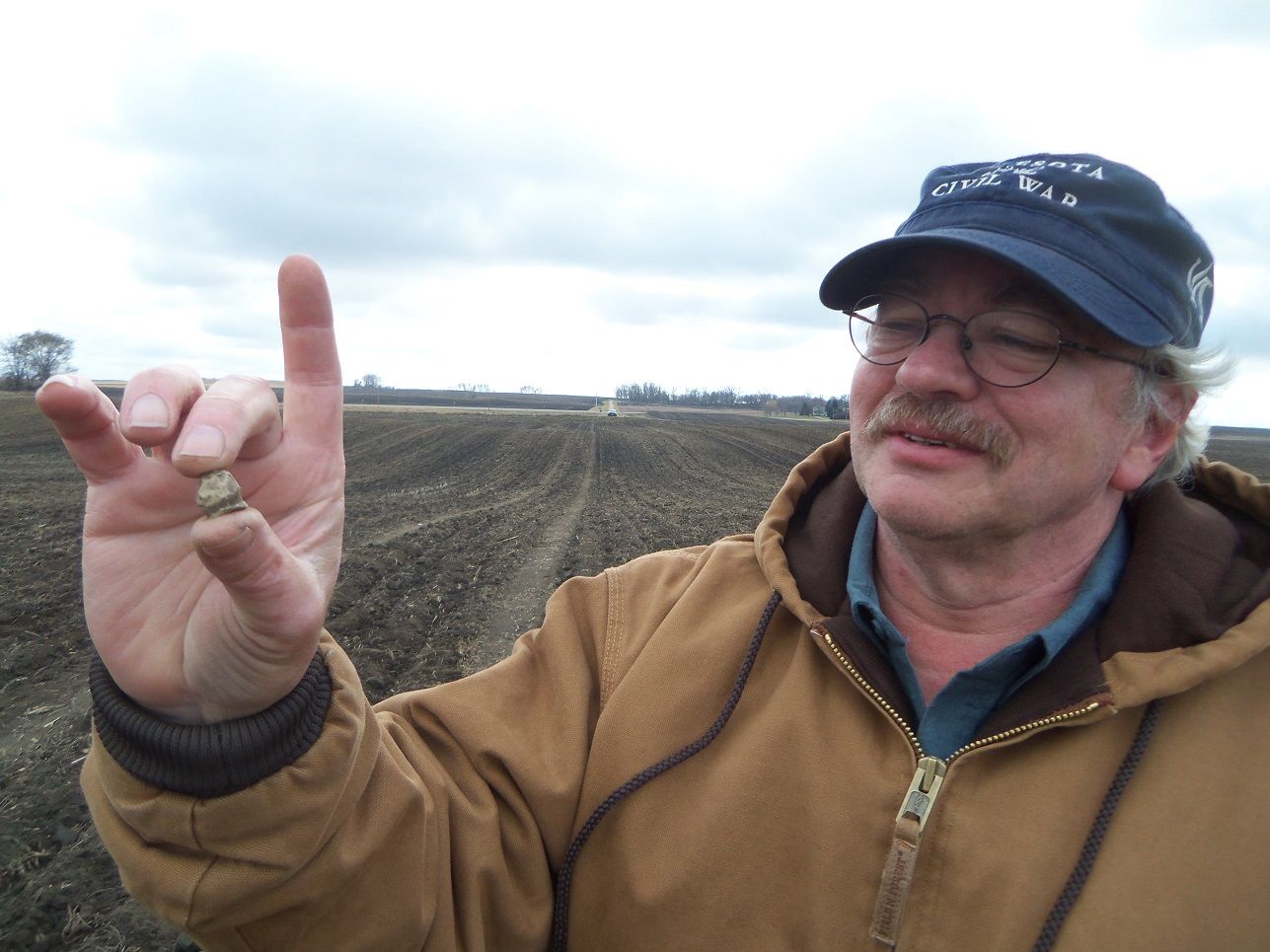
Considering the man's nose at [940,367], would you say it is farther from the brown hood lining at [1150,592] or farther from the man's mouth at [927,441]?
the brown hood lining at [1150,592]

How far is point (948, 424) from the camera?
1.85 m

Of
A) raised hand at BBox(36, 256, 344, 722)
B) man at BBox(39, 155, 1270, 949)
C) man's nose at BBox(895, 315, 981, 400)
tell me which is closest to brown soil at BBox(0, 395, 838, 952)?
man at BBox(39, 155, 1270, 949)

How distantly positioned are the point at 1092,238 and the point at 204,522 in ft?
6.38

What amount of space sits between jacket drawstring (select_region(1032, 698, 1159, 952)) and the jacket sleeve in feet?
3.47

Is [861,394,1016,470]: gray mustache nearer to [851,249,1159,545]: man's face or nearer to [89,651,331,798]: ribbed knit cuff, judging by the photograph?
[851,249,1159,545]: man's face

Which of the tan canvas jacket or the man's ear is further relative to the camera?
the man's ear

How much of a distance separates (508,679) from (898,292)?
147 centimetres

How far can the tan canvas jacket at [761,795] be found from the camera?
4.71ft

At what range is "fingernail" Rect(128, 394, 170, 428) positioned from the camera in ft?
4.27

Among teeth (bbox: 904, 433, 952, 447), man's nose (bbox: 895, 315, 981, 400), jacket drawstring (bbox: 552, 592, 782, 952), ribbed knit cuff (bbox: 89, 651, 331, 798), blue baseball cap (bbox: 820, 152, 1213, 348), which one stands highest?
blue baseball cap (bbox: 820, 152, 1213, 348)

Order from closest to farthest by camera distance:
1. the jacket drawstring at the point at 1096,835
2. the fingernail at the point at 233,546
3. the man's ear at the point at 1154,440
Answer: the fingernail at the point at 233,546 < the jacket drawstring at the point at 1096,835 < the man's ear at the point at 1154,440

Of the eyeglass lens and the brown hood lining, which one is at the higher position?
the eyeglass lens

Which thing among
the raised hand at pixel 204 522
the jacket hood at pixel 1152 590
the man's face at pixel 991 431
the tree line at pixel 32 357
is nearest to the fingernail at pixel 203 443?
the raised hand at pixel 204 522

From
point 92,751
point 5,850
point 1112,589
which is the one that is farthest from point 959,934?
point 5,850
